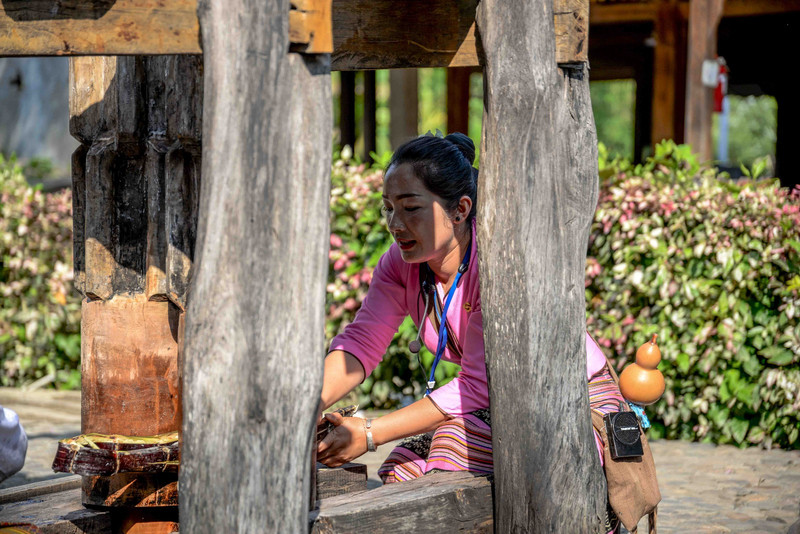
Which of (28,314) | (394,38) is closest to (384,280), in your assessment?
(394,38)

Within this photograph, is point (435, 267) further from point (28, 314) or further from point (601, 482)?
point (28, 314)

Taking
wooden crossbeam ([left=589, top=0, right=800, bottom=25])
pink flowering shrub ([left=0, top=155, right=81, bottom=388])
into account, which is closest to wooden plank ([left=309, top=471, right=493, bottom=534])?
pink flowering shrub ([left=0, top=155, right=81, bottom=388])

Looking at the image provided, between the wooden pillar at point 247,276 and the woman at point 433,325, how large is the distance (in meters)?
0.93

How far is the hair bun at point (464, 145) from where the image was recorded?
10.2ft

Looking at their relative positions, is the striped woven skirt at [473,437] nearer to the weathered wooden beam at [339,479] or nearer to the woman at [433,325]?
the woman at [433,325]

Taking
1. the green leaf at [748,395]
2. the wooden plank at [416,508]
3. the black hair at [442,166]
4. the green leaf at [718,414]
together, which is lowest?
the green leaf at [718,414]

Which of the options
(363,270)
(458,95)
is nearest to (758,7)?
(458,95)

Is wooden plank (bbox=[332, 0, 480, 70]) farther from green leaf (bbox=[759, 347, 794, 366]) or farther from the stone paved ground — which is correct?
green leaf (bbox=[759, 347, 794, 366])

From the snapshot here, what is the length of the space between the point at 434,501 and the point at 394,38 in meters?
1.34

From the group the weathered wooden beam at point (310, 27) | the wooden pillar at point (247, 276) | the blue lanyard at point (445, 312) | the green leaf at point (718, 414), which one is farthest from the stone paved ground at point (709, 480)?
the weathered wooden beam at point (310, 27)

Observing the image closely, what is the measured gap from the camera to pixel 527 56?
249 centimetres

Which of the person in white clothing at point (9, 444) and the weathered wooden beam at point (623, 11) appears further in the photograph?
the weathered wooden beam at point (623, 11)

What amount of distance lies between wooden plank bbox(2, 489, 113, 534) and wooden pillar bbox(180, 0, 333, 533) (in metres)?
0.72

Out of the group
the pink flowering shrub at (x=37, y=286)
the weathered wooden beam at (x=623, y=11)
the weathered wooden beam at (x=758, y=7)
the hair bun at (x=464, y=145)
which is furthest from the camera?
the weathered wooden beam at (x=623, y=11)
